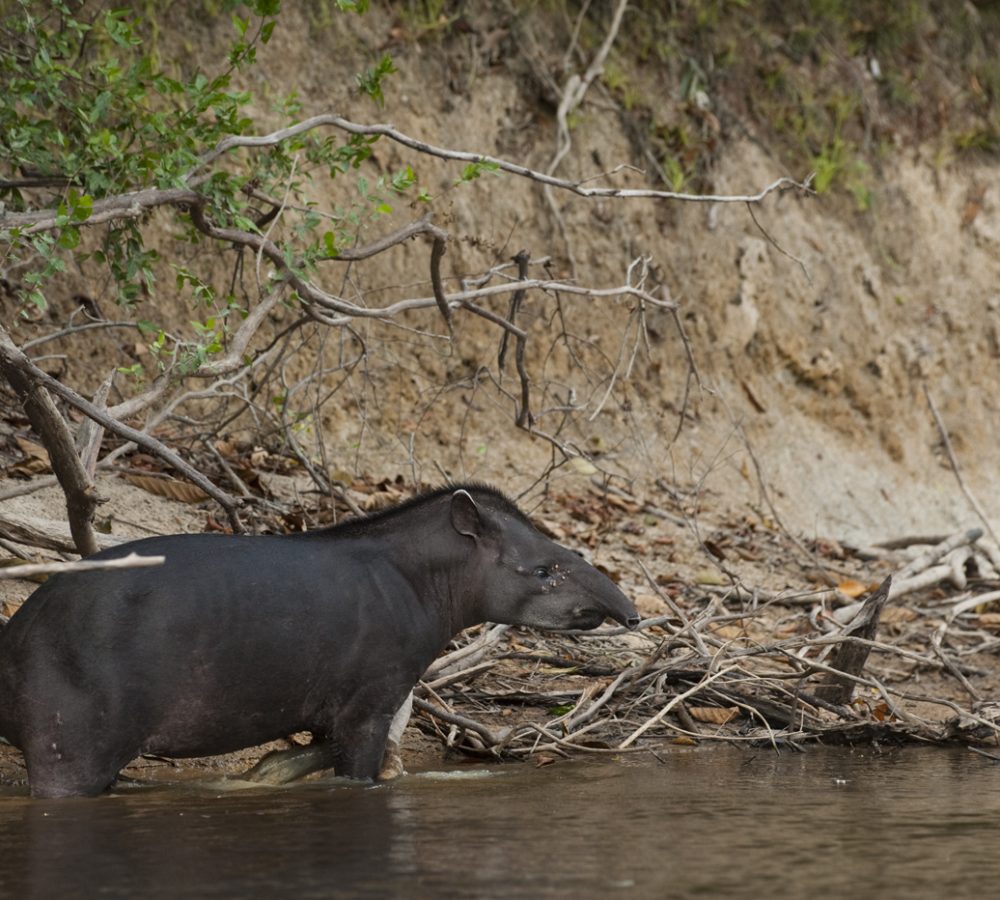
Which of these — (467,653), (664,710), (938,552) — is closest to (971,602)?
(938,552)

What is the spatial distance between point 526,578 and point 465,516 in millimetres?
322

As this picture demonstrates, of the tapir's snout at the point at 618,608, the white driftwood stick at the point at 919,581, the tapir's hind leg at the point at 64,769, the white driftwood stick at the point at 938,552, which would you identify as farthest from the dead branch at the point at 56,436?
the white driftwood stick at the point at 938,552

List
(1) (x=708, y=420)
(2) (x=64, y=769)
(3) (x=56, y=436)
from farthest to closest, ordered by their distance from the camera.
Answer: (1) (x=708, y=420)
(3) (x=56, y=436)
(2) (x=64, y=769)

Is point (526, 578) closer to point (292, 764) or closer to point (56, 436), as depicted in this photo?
→ point (292, 764)

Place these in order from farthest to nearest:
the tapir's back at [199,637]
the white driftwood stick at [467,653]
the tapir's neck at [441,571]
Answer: the white driftwood stick at [467,653], the tapir's neck at [441,571], the tapir's back at [199,637]

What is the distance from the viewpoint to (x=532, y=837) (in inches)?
174

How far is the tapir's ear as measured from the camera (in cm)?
576

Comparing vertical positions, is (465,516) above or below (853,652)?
above

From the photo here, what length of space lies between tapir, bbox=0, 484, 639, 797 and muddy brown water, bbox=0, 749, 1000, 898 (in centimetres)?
19

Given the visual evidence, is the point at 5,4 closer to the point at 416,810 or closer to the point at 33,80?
the point at 33,80

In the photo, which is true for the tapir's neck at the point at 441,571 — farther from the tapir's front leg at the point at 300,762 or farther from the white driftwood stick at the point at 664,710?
the white driftwood stick at the point at 664,710

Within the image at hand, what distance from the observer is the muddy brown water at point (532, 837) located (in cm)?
379

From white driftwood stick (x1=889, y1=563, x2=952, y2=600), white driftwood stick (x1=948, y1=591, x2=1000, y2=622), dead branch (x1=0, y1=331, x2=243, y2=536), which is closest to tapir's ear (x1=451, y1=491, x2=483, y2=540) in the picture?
dead branch (x1=0, y1=331, x2=243, y2=536)

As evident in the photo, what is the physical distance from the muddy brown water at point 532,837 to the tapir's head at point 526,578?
586mm
